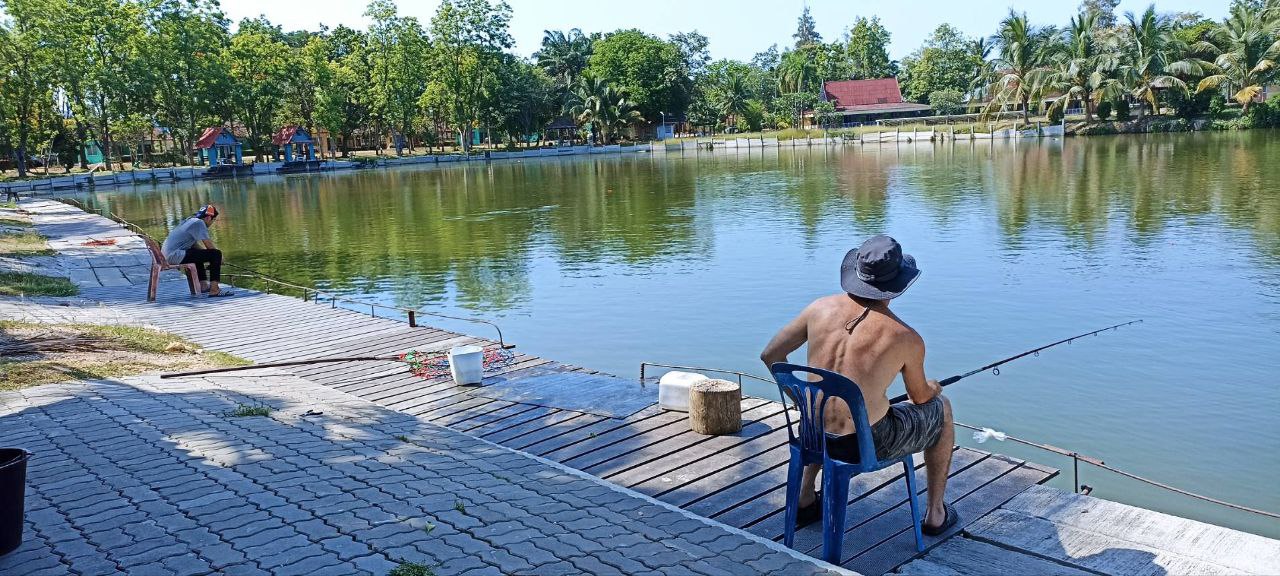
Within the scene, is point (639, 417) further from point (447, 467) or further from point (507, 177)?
point (507, 177)

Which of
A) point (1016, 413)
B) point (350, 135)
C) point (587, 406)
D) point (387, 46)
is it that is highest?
point (387, 46)

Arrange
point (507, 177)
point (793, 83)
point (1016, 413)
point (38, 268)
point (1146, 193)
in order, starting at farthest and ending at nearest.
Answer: point (793, 83), point (507, 177), point (1146, 193), point (38, 268), point (1016, 413)

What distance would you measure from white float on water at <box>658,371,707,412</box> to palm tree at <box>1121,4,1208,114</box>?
65.3m

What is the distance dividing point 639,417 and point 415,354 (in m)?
3.29

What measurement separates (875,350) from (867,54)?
344 ft

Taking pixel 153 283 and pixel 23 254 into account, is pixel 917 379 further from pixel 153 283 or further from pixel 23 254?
pixel 23 254

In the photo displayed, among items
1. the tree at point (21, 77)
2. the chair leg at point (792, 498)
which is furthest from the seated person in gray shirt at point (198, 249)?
the tree at point (21, 77)

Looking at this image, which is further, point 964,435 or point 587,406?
point 964,435

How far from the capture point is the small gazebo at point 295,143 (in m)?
68.1

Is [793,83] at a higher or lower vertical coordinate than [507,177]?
higher

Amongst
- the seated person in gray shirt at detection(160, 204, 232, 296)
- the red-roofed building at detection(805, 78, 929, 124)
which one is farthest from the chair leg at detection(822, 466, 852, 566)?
the red-roofed building at detection(805, 78, 929, 124)

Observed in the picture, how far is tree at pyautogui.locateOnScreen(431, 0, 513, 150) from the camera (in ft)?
238

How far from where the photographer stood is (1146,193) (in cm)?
2811

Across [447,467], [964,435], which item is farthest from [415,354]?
[964,435]
